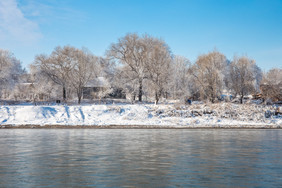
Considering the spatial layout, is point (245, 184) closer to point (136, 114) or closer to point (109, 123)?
point (109, 123)

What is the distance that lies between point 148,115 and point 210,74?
1970 cm

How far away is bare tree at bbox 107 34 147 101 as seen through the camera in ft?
190

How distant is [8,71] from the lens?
182ft

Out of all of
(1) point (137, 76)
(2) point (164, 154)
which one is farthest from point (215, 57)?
(2) point (164, 154)

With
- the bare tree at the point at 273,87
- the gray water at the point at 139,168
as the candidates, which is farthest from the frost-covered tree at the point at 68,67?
the gray water at the point at 139,168

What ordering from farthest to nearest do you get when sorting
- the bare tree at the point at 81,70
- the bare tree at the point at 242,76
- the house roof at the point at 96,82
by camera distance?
the house roof at the point at 96,82
the bare tree at the point at 242,76
the bare tree at the point at 81,70

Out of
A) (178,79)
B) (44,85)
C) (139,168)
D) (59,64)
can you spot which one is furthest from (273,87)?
(139,168)

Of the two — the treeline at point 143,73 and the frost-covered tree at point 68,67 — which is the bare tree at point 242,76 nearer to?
the treeline at point 143,73

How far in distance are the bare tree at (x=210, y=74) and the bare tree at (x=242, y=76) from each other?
485cm

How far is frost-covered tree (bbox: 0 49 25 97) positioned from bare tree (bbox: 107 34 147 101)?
18.7 metres

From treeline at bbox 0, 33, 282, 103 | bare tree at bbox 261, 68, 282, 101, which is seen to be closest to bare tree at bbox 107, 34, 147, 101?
treeline at bbox 0, 33, 282, 103

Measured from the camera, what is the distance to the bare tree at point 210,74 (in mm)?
55094

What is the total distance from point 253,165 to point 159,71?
135 ft

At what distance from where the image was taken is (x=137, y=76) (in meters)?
58.2
